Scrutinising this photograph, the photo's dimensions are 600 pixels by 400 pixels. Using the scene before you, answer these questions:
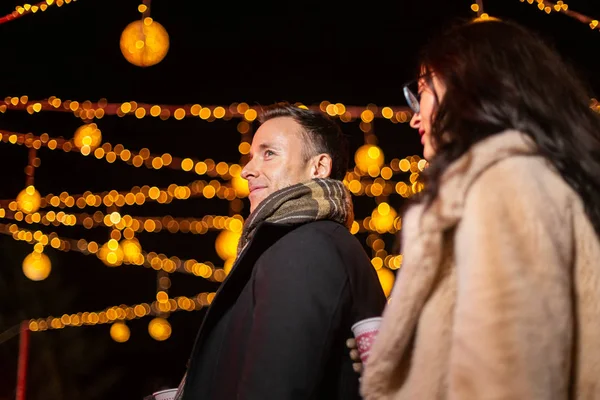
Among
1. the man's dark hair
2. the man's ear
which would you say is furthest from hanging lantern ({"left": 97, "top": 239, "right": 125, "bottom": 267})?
the man's ear

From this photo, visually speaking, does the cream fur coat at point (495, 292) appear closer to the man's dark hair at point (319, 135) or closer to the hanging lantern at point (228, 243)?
the man's dark hair at point (319, 135)

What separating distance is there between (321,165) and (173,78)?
29.2 ft

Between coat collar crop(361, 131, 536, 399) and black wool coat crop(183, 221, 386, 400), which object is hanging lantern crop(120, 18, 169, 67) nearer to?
black wool coat crop(183, 221, 386, 400)

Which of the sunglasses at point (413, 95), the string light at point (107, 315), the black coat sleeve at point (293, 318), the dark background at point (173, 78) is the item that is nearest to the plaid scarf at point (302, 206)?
the black coat sleeve at point (293, 318)

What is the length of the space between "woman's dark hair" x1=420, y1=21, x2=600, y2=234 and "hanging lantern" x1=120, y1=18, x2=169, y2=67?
3.24 meters

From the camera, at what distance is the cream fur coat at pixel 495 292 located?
1.47m

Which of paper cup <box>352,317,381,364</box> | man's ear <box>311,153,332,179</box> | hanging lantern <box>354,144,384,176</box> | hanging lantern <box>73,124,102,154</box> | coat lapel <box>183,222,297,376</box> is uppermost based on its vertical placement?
hanging lantern <box>73,124,102,154</box>

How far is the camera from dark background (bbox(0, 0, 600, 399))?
9008 mm

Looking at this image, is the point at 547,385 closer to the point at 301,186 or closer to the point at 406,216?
the point at 406,216

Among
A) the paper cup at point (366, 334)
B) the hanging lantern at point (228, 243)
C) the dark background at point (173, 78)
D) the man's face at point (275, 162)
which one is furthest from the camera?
the dark background at point (173, 78)

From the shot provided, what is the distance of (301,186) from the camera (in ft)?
9.19

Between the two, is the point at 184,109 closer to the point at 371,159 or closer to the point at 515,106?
the point at 371,159

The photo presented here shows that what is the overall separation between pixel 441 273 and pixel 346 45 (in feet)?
27.5

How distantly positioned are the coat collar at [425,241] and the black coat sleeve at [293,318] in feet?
1.66
